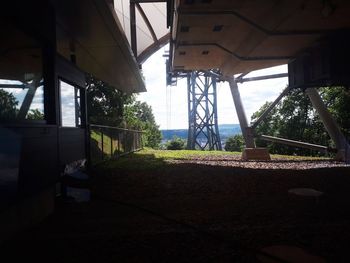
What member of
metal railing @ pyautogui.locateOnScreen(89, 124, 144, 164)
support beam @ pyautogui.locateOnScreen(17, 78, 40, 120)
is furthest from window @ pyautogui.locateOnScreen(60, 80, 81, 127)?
support beam @ pyautogui.locateOnScreen(17, 78, 40, 120)

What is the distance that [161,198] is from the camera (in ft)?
24.0

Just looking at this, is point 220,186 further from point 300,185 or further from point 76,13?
point 76,13

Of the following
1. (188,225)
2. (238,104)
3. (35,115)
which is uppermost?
(238,104)

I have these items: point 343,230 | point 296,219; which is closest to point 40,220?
point 296,219

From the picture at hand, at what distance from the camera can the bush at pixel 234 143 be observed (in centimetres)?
6700

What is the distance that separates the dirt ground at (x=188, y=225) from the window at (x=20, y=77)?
1.70 m

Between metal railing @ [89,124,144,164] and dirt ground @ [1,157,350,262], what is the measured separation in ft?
12.7

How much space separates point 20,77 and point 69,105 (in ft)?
13.2

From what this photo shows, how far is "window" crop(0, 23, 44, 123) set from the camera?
182 inches

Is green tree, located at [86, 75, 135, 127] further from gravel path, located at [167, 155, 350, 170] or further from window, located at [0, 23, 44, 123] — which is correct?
window, located at [0, 23, 44, 123]

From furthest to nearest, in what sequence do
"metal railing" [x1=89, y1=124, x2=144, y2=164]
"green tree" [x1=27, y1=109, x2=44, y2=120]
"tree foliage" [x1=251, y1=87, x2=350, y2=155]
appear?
"tree foliage" [x1=251, y1=87, x2=350, y2=155]
"metal railing" [x1=89, y1=124, x2=144, y2=164]
"green tree" [x1=27, y1=109, x2=44, y2=120]

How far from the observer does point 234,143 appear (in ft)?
227

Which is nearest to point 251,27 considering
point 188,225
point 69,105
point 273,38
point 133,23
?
point 273,38

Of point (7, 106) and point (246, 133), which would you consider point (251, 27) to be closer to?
point (246, 133)
